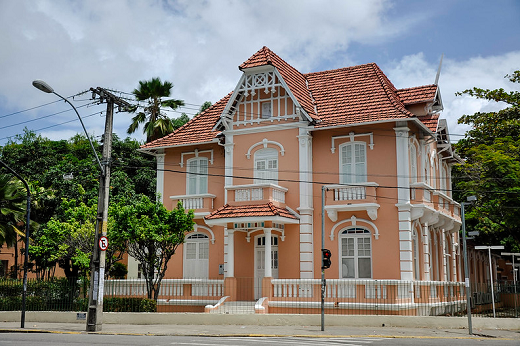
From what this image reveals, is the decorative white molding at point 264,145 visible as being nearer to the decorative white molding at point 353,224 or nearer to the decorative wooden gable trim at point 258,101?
the decorative wooden gable trim at point 258,101

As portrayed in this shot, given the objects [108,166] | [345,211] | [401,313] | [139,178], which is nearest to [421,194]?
[345,211]

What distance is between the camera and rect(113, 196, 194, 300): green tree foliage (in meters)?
24.6

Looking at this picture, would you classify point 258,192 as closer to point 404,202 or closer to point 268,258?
point 268,258

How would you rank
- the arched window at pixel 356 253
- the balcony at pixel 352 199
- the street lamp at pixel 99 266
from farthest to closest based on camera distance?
the arched window at pixel 356 253 → the balcony at pixel 352 199 → the street lamp at pixel 99 266

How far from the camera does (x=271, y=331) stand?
20.7 meters

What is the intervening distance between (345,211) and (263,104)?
6432mm

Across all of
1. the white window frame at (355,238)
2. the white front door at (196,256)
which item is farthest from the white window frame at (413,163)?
the white front door at (196,256)

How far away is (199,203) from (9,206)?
379 inches

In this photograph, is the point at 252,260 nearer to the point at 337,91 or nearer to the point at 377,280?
the point at 377,280

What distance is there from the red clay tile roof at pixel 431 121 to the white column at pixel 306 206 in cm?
573

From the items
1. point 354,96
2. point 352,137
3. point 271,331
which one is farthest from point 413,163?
point 271,331

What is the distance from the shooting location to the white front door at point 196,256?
28344 mm

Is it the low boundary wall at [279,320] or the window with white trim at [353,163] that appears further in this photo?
the window with white trim at [353,163]

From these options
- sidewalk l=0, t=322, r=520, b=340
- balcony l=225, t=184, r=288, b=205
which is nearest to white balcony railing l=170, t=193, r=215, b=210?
balcony l=225, t=184, r=288, b=205
